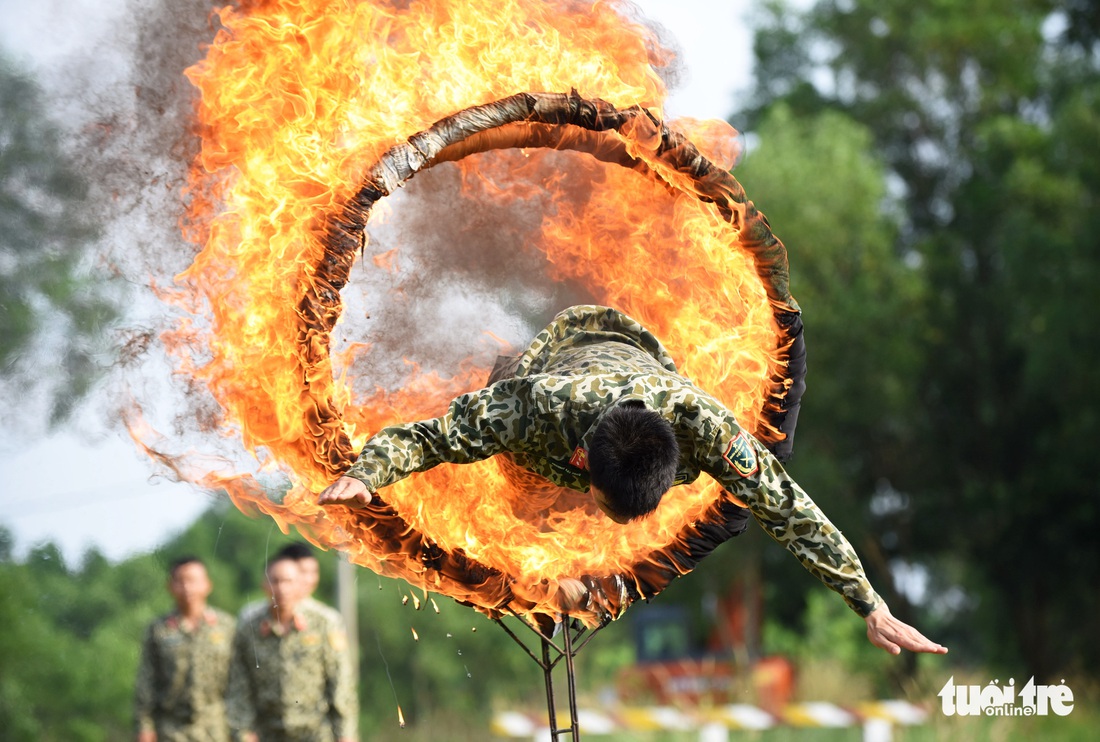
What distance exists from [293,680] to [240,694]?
0.35 metres

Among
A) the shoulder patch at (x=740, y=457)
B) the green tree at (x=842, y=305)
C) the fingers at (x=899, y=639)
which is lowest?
the fingers at (x=899, y=639)

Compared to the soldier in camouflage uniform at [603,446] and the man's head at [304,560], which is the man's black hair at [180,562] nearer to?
the man's head at [304,560]

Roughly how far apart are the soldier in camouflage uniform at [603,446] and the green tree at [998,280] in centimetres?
1298

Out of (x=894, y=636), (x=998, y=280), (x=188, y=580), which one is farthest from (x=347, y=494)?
(x=998, y=280)

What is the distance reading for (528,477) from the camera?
509 centimetres

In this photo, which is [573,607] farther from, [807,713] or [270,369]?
[807,713]

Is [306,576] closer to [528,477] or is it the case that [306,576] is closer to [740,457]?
[528,477]

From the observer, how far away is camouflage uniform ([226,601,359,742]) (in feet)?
22.6

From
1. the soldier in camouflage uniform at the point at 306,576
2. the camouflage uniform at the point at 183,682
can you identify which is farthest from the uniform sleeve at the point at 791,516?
the camouflage uniform at the point at 183,682

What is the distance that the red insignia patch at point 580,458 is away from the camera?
13.8 feet

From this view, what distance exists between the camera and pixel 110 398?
202 inches

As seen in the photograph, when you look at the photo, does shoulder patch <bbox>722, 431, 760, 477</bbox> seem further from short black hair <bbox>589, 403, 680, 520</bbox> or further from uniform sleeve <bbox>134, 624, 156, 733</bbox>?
uniform sleeve <bbox>134, 624, 156, 733</bbox>

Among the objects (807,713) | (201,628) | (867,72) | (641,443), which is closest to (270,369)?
(641,443)

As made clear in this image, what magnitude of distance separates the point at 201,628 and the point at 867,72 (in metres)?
17.6
